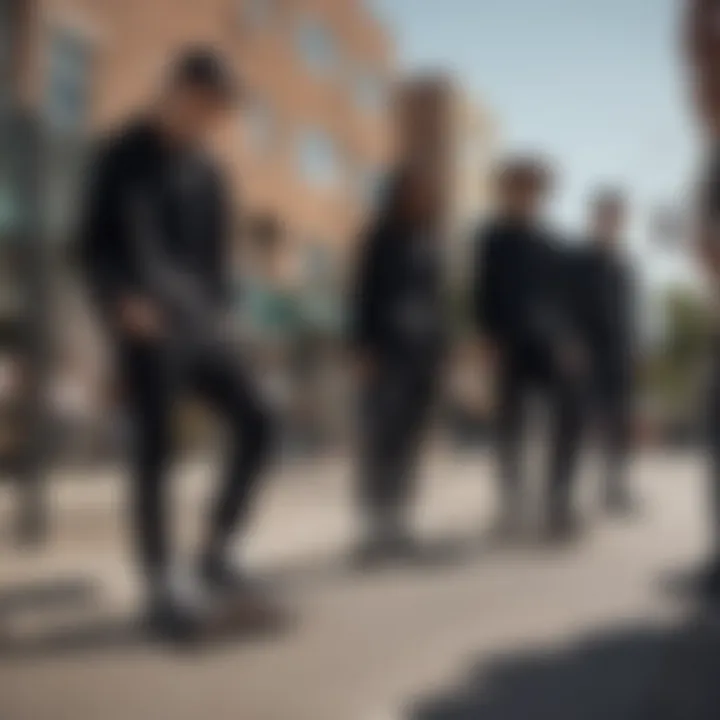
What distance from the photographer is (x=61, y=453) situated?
1260mm

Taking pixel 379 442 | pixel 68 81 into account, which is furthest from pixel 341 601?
pixel 68 81

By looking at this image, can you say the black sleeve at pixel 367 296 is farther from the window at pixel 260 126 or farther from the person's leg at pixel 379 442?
the window at pixel 260 126

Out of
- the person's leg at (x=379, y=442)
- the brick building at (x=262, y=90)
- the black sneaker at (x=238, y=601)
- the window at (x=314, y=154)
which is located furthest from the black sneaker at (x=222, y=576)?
the window at (x=314, y=154)

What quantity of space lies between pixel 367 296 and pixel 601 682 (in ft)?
2.08

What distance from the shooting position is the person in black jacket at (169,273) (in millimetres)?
1231

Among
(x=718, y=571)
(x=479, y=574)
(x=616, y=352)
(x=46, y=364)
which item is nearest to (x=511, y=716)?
(x=479, y=574)

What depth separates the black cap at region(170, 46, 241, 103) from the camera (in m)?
1.22

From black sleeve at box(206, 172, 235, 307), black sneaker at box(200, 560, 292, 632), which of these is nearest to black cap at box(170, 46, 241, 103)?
black sleeve at box(206, 172, 235, 307)

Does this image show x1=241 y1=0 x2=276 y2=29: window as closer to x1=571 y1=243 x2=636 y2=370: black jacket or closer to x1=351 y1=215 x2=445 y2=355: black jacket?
x1=351 y1=215 x2=445 y2=355: black jacket

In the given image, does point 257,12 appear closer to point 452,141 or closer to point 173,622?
point 452,141

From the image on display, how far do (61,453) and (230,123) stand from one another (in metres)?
0.51

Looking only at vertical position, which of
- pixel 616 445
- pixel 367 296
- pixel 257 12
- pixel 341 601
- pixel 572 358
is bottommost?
pixel 341 601

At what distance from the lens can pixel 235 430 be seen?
49.3 inches

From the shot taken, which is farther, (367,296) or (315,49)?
(367,296)
